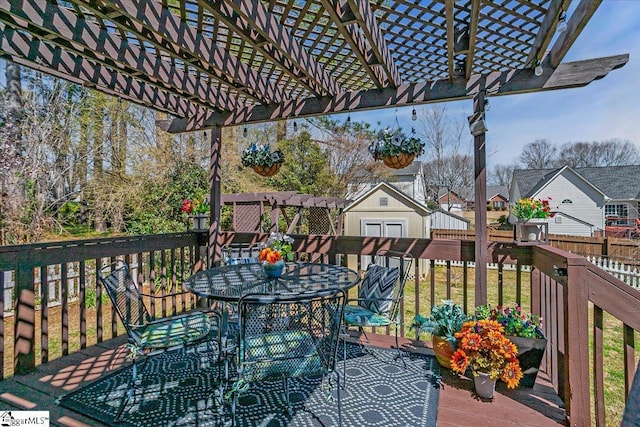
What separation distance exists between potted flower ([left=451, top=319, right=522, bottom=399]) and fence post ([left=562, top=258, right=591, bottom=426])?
1.00 ft

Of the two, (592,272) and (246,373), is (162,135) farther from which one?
(592,272)

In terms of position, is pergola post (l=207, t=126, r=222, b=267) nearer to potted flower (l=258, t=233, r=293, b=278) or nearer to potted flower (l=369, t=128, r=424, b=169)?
potted flower (l=258, t=233, r=293, b=278)

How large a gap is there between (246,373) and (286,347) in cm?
27

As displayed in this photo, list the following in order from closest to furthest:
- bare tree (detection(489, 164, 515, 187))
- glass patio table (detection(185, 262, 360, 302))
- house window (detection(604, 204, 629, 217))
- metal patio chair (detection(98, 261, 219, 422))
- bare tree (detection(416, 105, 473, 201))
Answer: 1. metal patio chair (detection(98, 261, 219, 422))
2. glass patio table (detection(185, 262, 360, 302))
3. bare tree (detection(416, 105, 473, 201))
4. house window (detection(604, 204, 629, 217))
5. bare tree (detection(489, 164, 515, 187))

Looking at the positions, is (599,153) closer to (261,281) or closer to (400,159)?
(400,159)

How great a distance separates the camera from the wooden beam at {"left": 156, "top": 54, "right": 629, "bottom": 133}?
8.42ft

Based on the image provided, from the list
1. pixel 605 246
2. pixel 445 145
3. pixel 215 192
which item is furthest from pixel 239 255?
pixel 445 145

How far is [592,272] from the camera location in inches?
75.0

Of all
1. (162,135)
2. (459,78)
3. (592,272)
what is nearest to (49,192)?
(162,135)

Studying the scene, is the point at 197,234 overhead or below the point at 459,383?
overhead

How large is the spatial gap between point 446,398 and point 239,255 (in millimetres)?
2236

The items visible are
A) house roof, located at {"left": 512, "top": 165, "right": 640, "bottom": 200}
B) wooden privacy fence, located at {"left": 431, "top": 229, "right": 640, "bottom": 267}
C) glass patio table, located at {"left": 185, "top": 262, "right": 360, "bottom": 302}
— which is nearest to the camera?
glass patio table, located at {"left": 185, "top": 262, "right": 360, "bottom": 302}

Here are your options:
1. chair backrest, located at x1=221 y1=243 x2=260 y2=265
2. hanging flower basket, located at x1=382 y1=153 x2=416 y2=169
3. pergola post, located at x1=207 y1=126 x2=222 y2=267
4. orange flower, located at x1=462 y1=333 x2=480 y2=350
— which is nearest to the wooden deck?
orange flower, located at x1=462 y1=333 x2=480 y2=350

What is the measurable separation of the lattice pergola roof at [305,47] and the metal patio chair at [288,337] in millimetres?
1591
